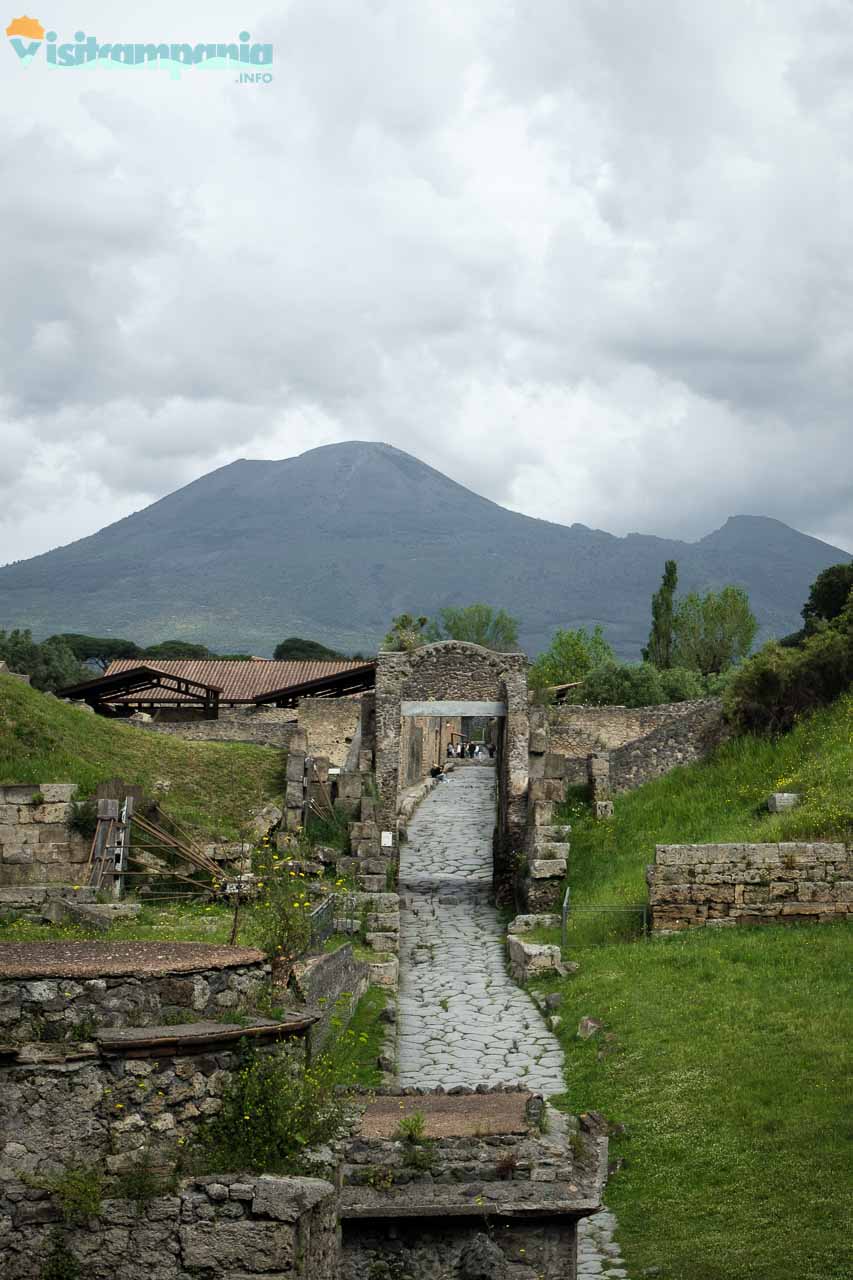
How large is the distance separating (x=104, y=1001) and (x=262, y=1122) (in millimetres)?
1083

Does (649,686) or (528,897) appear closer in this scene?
(528,897)

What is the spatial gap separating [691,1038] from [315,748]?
3425cm

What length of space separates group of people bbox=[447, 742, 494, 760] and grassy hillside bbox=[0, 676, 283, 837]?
38696 millimetres

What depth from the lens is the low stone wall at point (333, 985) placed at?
1115 cm

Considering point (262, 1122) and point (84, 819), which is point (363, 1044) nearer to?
point (262, 1122)

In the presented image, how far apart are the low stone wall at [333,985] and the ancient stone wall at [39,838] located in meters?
4.99

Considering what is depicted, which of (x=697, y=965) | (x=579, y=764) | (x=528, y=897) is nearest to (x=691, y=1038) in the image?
(x=697, y=965)

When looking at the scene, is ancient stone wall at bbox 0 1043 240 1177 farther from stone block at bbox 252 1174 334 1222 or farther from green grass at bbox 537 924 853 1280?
green grass at bbox 537 924 853 1280

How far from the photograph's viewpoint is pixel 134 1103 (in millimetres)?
6605

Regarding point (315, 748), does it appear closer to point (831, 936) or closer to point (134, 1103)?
point (831, 936)

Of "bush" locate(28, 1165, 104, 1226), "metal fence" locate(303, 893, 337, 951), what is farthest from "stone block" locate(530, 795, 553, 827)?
"bush" locate(28, 1165, 104, 1226)

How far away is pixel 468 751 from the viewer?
6994 cm

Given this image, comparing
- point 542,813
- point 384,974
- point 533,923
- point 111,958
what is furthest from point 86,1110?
point 542,813

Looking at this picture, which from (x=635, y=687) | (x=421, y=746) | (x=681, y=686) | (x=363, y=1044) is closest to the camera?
(x=363, y=1044)
